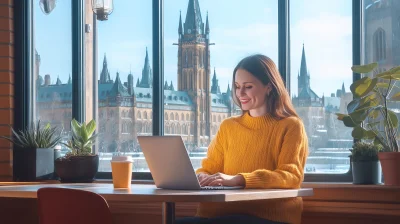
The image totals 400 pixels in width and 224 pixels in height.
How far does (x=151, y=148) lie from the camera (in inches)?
112

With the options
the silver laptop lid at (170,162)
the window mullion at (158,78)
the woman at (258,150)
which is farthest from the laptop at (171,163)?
the window mullion at (158,78)

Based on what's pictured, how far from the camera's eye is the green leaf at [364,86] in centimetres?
338

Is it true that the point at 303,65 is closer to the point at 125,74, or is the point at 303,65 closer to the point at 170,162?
the point at 125,74

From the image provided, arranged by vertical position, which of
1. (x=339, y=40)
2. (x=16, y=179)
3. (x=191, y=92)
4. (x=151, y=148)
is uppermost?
(x=339, y=40)

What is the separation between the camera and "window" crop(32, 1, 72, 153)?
4.88 m

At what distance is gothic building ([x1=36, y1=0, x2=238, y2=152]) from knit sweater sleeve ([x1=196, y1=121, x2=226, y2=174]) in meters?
0.79

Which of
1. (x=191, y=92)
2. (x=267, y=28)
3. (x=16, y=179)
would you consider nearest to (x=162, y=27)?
(x=191, y=92)

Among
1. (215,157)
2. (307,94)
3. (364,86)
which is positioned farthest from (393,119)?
(215,157)

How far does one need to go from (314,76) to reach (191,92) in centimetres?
85

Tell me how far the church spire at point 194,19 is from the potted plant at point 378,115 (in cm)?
122

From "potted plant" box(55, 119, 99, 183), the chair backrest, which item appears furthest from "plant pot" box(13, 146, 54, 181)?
the chair backrest

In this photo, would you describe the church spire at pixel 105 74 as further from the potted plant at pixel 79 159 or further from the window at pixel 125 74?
the potted plant at pixel 79 159

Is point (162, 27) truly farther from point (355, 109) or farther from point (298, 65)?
point (355, 109)

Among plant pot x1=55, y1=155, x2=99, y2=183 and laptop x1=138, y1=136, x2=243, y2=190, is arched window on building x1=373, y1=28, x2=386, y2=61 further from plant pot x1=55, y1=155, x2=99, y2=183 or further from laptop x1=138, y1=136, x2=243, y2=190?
plant pot x1=55, y1=155, x2=99, y2=183
